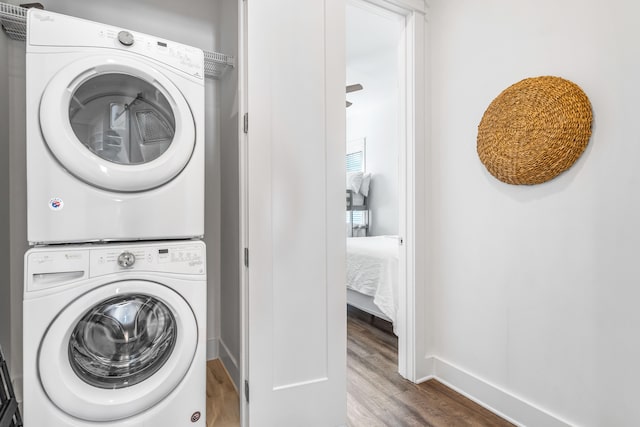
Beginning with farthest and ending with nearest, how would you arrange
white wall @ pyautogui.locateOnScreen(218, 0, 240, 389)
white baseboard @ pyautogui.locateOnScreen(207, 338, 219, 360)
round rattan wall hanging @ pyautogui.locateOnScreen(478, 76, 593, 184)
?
white baseboard @ pyautogui.locateOnScreen(207, 338, 219, 360)
white wall @ pyautogui.locateOnScreen(218, 0, 240, 389)
round rattan wall hanging @ pyautogui.locateOnScreen(478, 76, 593, 184)

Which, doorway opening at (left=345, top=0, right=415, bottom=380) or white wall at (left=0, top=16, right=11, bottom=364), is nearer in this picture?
white wall at (left=0, top=16, right=11, bottom=364)

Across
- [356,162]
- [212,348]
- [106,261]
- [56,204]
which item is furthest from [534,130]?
[356,162]

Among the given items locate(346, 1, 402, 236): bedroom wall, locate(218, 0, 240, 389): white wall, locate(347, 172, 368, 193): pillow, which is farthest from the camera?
locate(347, 172, 368, 193): pillow

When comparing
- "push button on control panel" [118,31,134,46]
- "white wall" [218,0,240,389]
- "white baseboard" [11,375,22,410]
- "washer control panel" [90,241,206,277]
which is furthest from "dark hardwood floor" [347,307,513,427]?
"push button on control panel" [118,31,134,46]

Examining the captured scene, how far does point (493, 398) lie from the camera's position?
1.79m

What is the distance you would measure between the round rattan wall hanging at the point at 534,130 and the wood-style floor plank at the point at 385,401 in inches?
49.3

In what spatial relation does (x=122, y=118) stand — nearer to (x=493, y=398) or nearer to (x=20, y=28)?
(x=20, y=28)

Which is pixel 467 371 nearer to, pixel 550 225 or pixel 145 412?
pixel 550 225

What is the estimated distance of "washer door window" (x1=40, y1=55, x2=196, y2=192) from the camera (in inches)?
48.2

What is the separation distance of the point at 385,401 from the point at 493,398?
57cm

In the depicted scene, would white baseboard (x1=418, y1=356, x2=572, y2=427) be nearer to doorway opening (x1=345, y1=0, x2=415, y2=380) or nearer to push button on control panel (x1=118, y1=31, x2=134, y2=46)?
doorway opening (x1=345, y1=0, x2=415, y2=380)

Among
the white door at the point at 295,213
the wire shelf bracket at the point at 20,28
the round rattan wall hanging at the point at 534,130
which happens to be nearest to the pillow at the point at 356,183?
the wire shelf bracket at the point at 20,28

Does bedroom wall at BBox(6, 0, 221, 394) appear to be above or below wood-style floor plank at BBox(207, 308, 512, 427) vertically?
above

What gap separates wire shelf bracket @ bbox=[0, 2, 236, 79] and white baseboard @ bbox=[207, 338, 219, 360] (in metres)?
1.85
